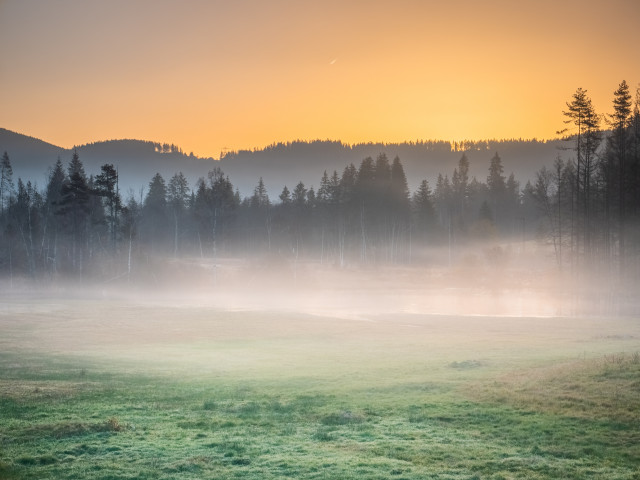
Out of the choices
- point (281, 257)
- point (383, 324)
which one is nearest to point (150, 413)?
point (383, 324)

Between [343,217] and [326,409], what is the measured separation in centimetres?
11654

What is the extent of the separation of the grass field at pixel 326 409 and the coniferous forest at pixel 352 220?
146 feet

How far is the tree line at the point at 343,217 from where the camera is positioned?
2950 inches

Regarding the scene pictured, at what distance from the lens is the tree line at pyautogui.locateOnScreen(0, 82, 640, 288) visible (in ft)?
246

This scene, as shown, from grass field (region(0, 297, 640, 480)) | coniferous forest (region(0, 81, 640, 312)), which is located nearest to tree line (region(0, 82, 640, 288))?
coniferous forest (region(0, 81, 640, 312))

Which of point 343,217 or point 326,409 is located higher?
point 343,217

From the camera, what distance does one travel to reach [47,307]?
6253 centimetres

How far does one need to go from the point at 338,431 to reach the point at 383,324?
31.9 meters

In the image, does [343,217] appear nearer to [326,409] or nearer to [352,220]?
[352,220]

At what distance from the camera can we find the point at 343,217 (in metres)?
135

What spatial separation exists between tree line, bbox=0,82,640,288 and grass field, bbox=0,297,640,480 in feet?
147

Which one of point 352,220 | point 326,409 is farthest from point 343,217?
point 326,409

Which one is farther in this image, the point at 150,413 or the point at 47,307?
the point at 47,307

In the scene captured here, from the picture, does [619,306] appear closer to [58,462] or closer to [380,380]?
[380,380]
